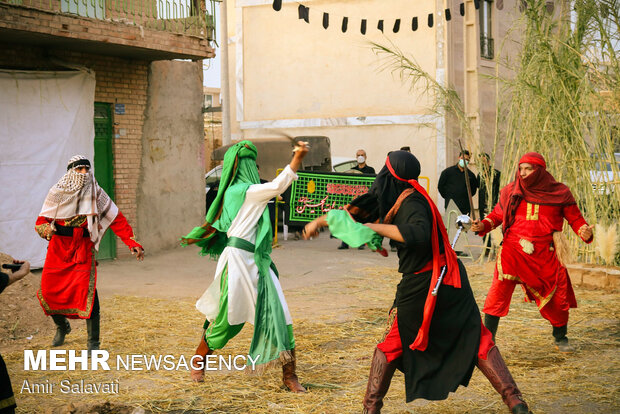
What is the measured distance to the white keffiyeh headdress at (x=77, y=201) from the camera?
663cm

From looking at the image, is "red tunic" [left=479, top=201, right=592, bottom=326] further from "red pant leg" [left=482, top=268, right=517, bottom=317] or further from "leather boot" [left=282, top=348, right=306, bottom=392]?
"leather boot" [left=282, top=348, right=306, bottom=392]

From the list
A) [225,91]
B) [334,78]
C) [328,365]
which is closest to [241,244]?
[328,365]

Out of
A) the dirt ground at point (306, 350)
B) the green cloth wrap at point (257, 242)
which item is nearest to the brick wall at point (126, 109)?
the dirt ground at point (306, 350)

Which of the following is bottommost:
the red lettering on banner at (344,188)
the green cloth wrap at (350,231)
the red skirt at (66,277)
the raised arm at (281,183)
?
the red skirt at (66,277)

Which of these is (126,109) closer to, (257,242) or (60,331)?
(60,331)

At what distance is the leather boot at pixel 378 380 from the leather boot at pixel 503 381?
1.76 feet

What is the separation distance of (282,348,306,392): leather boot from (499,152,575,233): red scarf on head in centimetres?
237

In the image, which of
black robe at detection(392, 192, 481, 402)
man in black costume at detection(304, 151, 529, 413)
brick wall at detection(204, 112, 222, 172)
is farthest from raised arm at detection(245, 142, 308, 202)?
brick wall at detection(204, 112, 222, 172)

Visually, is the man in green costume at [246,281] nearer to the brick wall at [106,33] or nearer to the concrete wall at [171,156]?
the brick wall at [106,33]

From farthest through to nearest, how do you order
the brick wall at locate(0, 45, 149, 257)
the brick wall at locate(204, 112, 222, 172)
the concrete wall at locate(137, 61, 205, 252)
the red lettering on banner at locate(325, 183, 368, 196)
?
the brick wall at locate(204, 112, 222, 172) → the red lettering on banner at locate(325, 183, 368, 196) → the concrete wall at locate(137, 61, 205, 252) → the brick wall at locate(0, 45, 149, 257)

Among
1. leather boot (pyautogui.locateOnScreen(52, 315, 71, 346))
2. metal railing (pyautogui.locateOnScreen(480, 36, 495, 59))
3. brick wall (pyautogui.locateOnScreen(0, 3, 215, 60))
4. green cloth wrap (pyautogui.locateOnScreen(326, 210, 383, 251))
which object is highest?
metal railing (pyautogui.locateOnScreen(480, 36, 495, 59))

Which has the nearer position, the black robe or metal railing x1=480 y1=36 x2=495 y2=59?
the black robe

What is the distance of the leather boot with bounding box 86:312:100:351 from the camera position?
6641 millimetres

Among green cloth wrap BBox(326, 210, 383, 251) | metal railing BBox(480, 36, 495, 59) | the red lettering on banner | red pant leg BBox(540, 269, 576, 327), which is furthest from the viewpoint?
metal railing BBox(480, 36, 495, 59)
